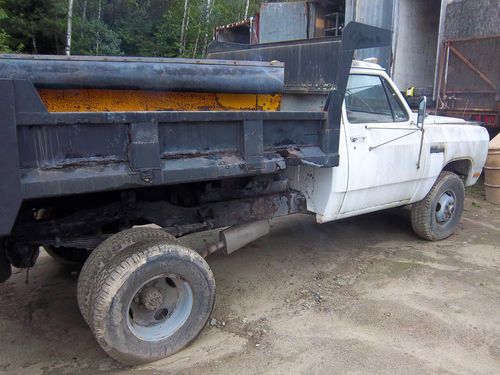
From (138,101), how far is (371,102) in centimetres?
235

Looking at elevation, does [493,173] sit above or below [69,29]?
below

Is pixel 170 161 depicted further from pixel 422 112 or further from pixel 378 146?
pixel 422 112

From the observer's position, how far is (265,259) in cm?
471

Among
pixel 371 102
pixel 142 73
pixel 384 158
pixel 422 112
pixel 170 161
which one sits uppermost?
pixel 142 73

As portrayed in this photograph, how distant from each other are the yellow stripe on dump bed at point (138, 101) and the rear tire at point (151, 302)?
0.96 m

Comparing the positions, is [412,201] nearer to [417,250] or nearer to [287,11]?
[417,250]

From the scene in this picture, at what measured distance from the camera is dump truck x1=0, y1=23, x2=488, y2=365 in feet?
8.63

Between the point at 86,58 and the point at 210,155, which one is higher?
the point at 86,58

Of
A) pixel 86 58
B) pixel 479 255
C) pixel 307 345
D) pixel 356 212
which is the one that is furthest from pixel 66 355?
pixel 479 255

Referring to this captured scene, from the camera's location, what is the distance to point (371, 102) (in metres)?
4.49

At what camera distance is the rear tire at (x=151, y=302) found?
273cm

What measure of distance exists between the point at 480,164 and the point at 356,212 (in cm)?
224

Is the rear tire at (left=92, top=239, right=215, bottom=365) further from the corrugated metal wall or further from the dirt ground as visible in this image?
the corrugated metal wall

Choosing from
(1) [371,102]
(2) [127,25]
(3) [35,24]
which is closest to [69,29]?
(3) [35,24]
